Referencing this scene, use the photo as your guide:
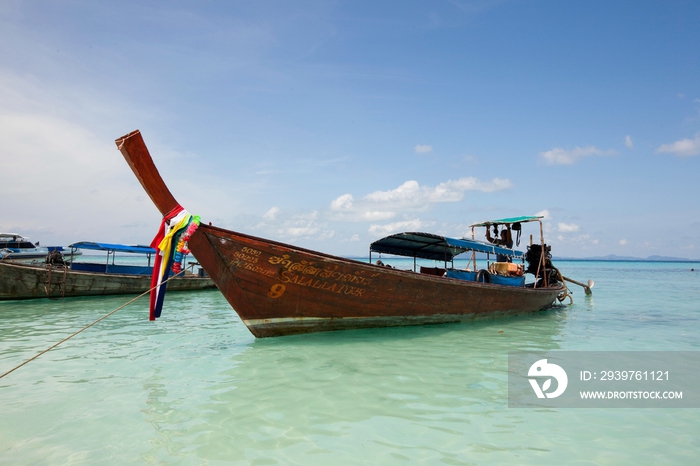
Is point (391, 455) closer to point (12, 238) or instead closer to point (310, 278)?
point (310, 278)

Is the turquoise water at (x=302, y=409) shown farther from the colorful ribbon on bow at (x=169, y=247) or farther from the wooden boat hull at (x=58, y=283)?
the wooden boat hull at (x=58, y=283)

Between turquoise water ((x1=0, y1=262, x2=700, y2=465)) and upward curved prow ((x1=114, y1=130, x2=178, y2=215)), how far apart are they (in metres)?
2.56

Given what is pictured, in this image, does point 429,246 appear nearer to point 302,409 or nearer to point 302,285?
point 302,285

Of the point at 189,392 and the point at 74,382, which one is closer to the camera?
the point at 189,392

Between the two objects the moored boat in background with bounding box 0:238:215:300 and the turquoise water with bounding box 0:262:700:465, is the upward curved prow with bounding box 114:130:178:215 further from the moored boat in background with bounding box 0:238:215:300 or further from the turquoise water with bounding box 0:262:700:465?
the moored boat in background with bounding box 0:238:215:300

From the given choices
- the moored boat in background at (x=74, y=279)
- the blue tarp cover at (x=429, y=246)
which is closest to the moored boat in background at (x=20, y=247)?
the moored boat in background at (x=74, y=279)

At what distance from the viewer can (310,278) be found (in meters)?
7.29

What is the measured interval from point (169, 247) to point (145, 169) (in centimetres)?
127

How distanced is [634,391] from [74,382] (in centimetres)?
743

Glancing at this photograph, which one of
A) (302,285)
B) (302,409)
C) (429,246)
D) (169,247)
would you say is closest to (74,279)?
(169,247)

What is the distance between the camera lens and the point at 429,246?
11531mm

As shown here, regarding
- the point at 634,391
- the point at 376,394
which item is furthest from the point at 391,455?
the point at 634,391

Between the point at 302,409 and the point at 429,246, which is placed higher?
the point at 429,246

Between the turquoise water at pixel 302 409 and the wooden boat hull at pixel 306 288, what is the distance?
1.39 feet
